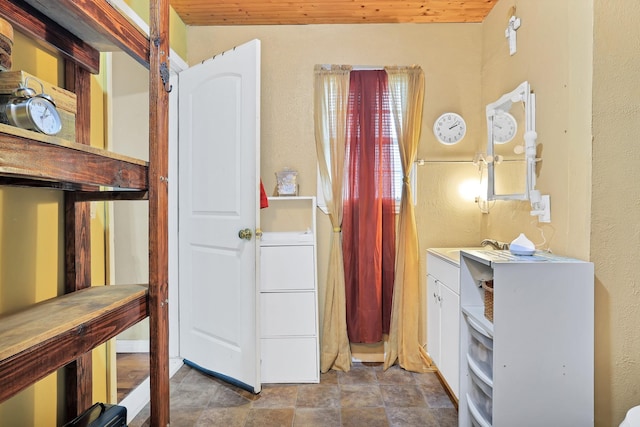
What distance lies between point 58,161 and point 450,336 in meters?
2.07

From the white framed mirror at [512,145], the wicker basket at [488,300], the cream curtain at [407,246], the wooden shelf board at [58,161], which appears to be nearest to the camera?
the wooden shelf board at [58,161]

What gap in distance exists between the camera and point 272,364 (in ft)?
7.69

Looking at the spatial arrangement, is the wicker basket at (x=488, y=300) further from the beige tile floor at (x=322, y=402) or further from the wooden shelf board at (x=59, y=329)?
the wooden shelf board at (x=59, y=329)

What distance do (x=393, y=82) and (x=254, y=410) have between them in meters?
2.44

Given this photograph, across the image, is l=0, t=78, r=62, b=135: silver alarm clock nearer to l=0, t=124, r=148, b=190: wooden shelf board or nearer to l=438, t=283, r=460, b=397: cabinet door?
l=0, t=124, r=148, b=190: wooden shelf board

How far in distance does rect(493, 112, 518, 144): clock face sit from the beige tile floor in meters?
1.69

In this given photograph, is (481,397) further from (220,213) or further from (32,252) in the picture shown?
(32,252)

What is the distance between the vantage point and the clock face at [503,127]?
2.10m

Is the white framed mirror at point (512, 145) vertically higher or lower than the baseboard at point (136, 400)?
higher

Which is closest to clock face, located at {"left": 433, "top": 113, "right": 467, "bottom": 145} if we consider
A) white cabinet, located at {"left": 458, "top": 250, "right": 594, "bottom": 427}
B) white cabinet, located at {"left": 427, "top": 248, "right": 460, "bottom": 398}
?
white cabinet, located at {"left": 427, "top": 248, "right": 460, "bottom": 398}

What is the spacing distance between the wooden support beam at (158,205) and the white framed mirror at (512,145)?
1806mm

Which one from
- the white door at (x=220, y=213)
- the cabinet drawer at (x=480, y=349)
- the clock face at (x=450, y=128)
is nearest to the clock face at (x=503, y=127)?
the clock face at (x=450, y=128)

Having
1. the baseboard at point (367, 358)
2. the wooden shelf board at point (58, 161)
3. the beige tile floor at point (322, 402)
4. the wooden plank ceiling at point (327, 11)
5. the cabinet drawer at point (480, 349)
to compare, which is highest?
the wooden plank ceiling at point (327, 11)

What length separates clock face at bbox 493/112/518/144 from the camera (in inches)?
82.7
